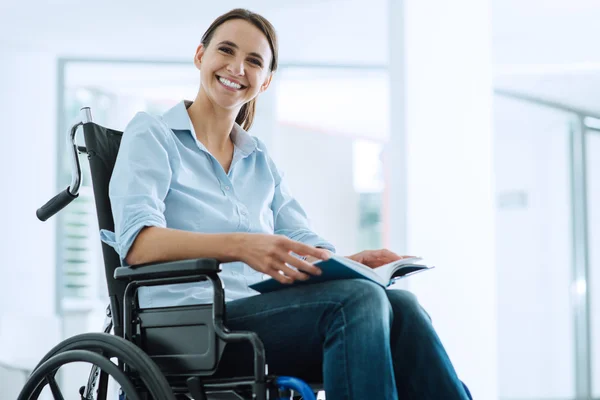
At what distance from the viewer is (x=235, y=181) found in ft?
5.14

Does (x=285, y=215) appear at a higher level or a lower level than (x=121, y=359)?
higher

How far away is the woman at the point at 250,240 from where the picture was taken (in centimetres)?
118

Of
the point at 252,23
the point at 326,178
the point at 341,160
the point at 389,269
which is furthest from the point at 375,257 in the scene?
the point at 341,160

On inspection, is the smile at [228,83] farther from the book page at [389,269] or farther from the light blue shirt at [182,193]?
the book page at [389,269]

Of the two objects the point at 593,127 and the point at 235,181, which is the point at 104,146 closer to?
the point at 235,181

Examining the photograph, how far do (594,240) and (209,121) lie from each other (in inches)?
124

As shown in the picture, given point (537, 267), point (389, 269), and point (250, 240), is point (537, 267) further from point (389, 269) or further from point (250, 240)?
point (250, 240)

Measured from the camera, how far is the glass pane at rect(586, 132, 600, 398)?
13.5ft

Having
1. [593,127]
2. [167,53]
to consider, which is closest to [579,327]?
[593,127]

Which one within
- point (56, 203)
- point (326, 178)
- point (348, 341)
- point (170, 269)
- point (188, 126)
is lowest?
point (348, 341)

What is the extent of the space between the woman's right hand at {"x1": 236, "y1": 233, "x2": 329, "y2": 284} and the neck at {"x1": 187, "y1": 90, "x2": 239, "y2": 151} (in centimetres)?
42

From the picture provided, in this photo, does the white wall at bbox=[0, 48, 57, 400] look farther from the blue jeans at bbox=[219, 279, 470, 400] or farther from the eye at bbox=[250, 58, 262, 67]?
the blue jeans at bbox=[219, 279, 470, 400]

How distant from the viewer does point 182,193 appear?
4.68ft

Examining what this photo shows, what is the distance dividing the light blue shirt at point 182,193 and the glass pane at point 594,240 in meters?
2.96
